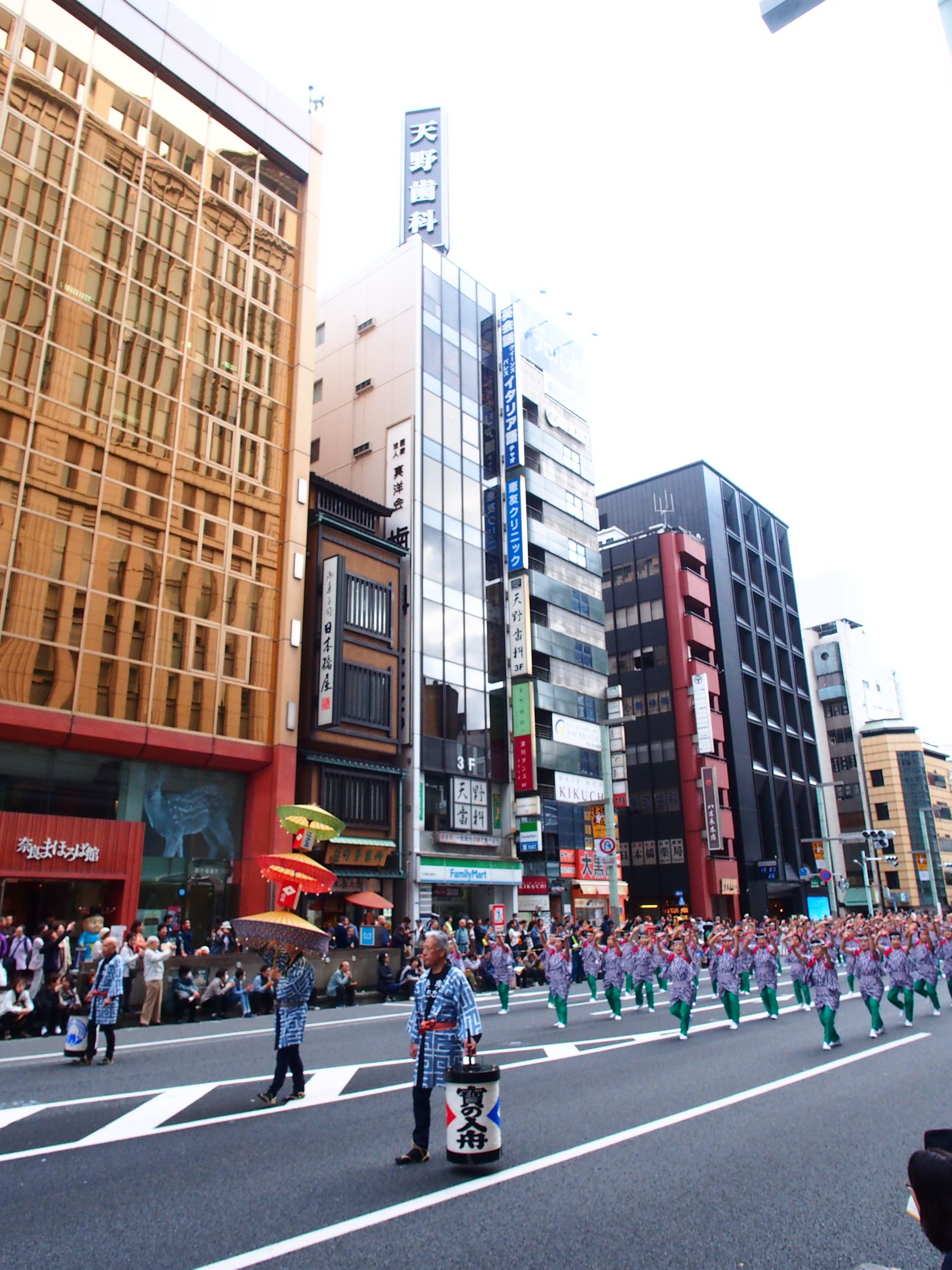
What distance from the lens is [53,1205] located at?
6328mm

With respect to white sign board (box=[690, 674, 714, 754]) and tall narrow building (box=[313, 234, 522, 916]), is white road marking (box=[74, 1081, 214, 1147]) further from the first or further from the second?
white sign board (box=[690, 674, 714, 754])

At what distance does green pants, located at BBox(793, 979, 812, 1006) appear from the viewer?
20.5 m

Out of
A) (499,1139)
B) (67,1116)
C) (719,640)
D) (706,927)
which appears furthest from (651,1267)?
(719,640)

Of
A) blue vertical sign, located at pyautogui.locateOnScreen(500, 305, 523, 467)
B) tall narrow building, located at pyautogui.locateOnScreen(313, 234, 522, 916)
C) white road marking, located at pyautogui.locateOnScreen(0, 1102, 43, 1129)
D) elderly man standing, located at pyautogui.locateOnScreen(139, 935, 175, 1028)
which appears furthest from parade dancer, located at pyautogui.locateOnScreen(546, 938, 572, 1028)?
blue vertical sign, located at pyautogui.locateOnScreen(500, 305, 523, 467)

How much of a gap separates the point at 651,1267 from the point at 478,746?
35.8 m

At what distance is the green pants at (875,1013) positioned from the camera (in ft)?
53.9

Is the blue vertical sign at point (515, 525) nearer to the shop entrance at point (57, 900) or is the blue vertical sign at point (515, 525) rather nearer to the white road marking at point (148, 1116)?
the shop entrance at point (57, 900)

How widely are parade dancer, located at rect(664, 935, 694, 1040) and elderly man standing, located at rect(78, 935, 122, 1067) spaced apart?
942cm

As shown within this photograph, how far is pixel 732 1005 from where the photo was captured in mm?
17969

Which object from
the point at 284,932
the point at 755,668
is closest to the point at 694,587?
the point at 755,668

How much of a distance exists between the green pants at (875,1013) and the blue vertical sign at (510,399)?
34406mm

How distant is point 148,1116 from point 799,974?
49.5ft

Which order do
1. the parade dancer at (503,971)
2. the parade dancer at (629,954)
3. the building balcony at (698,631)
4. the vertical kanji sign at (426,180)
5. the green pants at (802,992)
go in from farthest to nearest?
1. the building balcony at (698,631)
2. the vertical kanji sign at (426,180)
3. the parade dancer at (503,971)
4. the parade dancer at (629,954)
5. the green pants at (802,992)

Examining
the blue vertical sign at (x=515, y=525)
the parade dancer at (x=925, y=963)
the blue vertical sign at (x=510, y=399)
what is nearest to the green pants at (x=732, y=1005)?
the parade dancer at (x=925, y=963)
